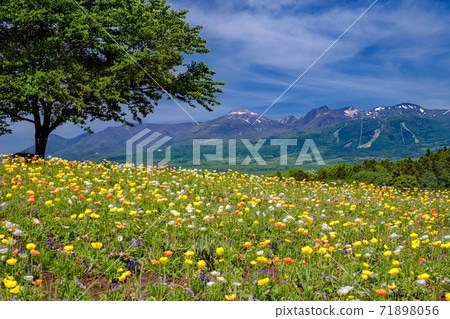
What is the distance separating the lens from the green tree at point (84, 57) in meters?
17.2

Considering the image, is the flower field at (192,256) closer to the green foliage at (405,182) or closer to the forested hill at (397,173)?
the green foliage at (405,182)

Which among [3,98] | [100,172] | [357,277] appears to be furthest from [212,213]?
[3,98]

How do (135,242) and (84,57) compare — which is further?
(84,57)

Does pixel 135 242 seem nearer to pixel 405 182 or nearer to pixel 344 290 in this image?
pixel 344 290

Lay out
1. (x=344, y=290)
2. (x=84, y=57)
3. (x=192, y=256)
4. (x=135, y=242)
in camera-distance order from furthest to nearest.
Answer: (x=84, y=57) < (x=135, y=242) < (x=192, y=256) < (x=344, y=290)

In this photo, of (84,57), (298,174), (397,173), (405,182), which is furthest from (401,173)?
(84,57)

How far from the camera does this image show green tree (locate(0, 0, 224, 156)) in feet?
56.6

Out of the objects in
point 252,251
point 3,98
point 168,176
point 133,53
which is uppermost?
point 133,53

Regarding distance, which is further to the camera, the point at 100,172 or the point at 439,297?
the point at 100,172

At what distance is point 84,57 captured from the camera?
68.5 feet

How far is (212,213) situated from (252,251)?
1999mm

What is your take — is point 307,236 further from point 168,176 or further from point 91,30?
point 91,30

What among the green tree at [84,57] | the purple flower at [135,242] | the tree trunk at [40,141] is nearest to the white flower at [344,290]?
the purple flower at [135,242]
